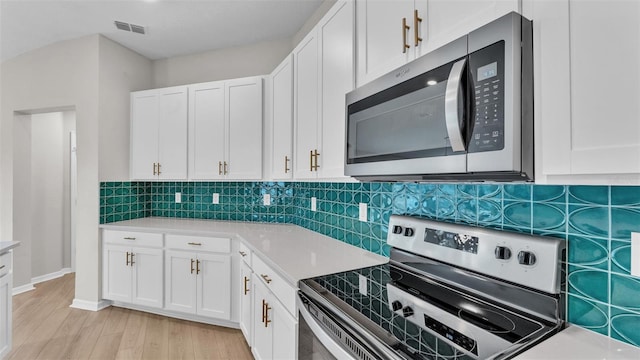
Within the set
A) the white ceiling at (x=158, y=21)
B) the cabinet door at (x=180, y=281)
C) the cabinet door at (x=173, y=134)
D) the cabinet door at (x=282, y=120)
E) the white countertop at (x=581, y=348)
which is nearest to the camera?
the white countertop at (x=581, y=348)

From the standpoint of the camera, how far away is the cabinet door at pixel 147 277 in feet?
9.42

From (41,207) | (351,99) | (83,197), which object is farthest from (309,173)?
(41,207)

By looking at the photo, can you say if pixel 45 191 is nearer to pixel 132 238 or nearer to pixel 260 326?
pixel 132 238

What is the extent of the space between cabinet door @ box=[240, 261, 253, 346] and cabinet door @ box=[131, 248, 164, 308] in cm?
98

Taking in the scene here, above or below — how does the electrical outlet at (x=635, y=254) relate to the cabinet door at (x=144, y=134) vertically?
below

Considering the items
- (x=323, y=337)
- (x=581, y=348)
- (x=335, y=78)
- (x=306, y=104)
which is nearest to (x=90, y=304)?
(x=306, y=104)

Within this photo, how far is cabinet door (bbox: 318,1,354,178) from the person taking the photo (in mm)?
1579

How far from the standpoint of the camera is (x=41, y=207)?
400 cm

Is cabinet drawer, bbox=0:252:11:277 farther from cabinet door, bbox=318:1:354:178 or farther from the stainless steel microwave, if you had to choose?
the stainless steel microwave

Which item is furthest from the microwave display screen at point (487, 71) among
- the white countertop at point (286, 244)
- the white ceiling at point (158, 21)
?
the white ceiling at point (158, 21)

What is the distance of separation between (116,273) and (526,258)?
11.2ft

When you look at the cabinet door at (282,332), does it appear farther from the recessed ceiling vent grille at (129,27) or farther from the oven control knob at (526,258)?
the recessed ceiling vent grille at (129,27)

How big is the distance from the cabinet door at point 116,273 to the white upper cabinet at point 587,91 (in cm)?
337

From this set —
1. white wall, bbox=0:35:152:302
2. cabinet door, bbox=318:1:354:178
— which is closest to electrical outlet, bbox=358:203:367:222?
cabinet door, bbox=318:1:354:178
